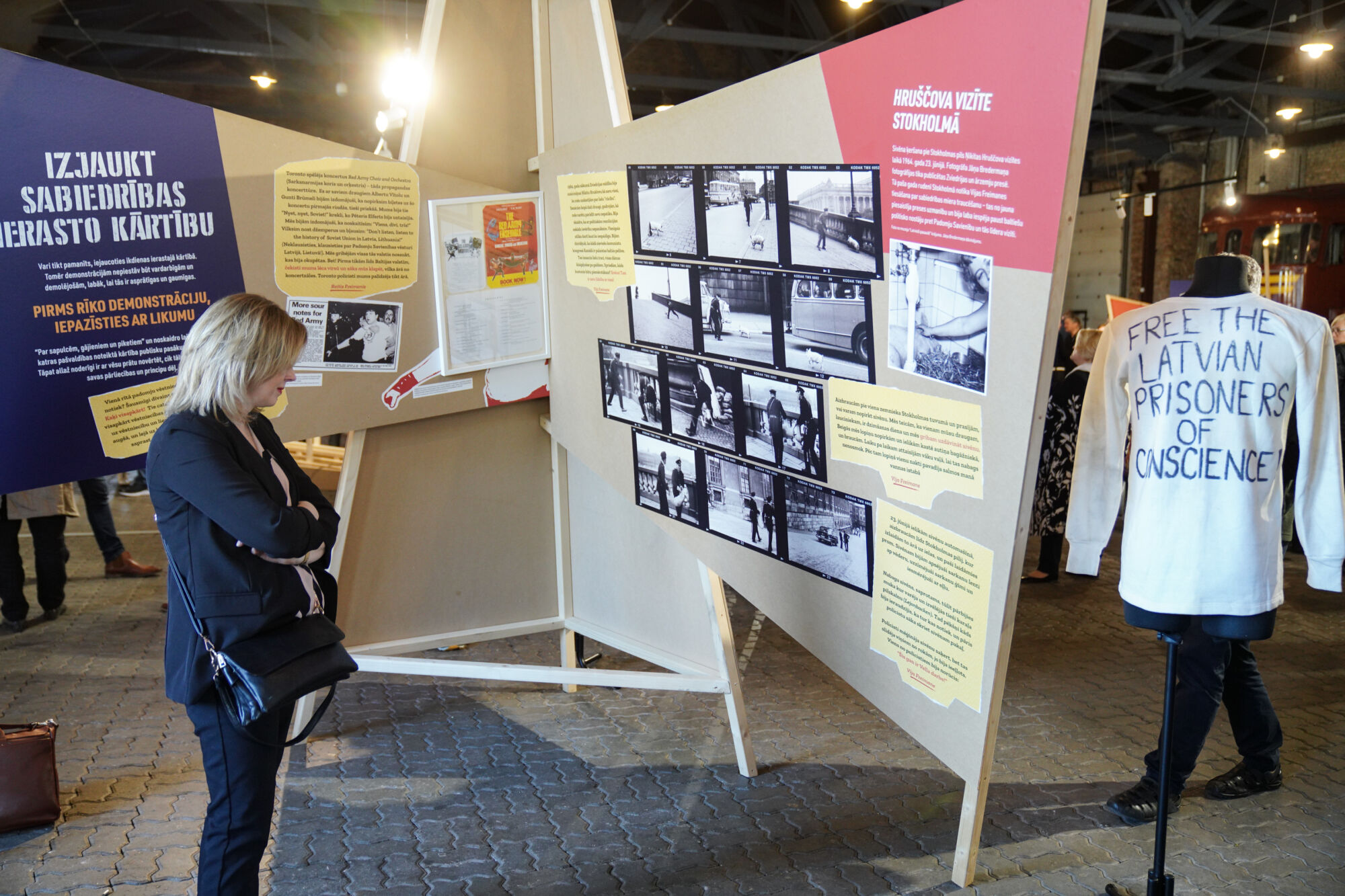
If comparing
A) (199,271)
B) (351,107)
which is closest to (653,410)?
(199,271)

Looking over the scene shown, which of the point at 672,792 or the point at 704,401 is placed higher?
the point at 704,401

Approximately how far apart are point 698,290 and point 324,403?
53.1 inches

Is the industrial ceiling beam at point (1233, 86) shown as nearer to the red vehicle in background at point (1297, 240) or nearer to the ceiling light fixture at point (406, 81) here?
the red vehicle in background at point (1297, 240)

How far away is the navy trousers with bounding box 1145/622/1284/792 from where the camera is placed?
2877mm

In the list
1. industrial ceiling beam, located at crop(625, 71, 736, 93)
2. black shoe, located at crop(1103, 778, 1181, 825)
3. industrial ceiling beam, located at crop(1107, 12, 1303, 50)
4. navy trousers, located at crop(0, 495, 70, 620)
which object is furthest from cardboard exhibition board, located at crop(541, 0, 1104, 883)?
industrial ceiling beam, located at crop(625, 71, 736, 93)

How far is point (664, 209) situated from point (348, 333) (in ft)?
3.82

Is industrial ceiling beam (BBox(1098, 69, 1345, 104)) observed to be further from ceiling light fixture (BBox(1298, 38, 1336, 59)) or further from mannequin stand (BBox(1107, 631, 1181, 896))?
mannequin stand (BBox(1107, 631, 1181, 896))

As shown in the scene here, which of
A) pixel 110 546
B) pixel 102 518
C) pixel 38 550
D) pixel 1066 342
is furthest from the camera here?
pixel 1066 342

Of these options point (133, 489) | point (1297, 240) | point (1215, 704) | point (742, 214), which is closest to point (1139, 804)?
point (1215, 704)

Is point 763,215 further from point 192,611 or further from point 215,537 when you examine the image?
point 192,611

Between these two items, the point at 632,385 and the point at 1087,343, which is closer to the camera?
the point at 632,385

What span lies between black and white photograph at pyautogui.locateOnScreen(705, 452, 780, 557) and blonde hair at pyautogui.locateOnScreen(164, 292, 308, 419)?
1340 millimetres

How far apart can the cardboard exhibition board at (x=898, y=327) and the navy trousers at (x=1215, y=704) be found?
0.88 metres

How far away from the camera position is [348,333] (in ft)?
10.9
